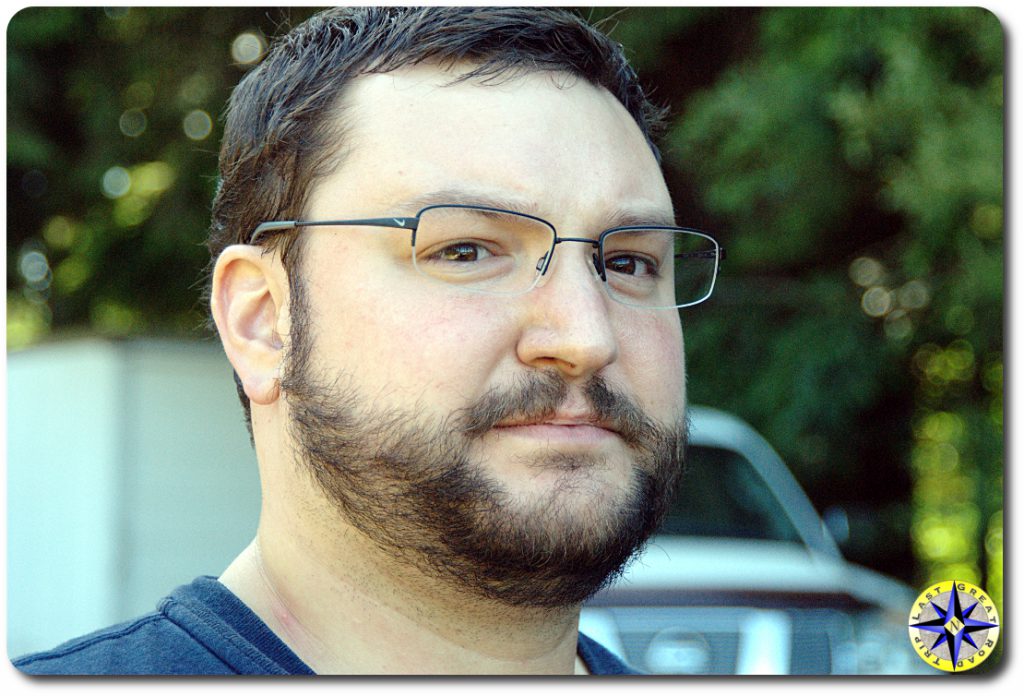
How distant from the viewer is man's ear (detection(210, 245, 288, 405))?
1576 millimetres

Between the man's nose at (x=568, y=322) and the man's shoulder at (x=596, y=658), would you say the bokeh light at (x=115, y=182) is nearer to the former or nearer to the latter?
the man's shoulder at (x=596, y=658)

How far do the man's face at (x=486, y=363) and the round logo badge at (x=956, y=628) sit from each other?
2.97 feet

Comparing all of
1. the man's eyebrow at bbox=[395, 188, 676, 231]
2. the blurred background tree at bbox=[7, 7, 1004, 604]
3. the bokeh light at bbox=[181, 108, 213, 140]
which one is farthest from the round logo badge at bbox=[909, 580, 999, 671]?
the bokeh light at bbox=[181, 108, 213, 140]

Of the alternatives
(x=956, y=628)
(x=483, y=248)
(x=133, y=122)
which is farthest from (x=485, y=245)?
(x=133, y=122)

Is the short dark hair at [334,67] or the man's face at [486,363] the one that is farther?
the short dark hair at [334,67]

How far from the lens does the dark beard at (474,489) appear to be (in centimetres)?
139

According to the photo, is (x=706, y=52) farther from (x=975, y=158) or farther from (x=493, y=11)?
(x=493, y=11)

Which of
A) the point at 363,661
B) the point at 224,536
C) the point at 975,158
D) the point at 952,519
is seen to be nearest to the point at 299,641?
the point at 363,661

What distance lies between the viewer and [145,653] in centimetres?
142

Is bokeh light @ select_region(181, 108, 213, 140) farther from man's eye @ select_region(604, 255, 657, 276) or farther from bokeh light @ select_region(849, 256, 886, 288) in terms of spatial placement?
man's eye @ select_region(604, 255, 657, 276)

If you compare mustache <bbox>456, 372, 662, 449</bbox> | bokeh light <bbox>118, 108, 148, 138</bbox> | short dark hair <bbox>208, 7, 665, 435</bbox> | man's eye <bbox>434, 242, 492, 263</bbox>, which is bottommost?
bokeh light <bbox>118, 108, 148, 138</bbox>

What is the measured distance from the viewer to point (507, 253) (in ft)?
4.81

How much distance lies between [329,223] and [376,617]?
0.51m

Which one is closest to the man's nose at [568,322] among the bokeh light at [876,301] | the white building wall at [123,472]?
the bokeh light at [876,301]
